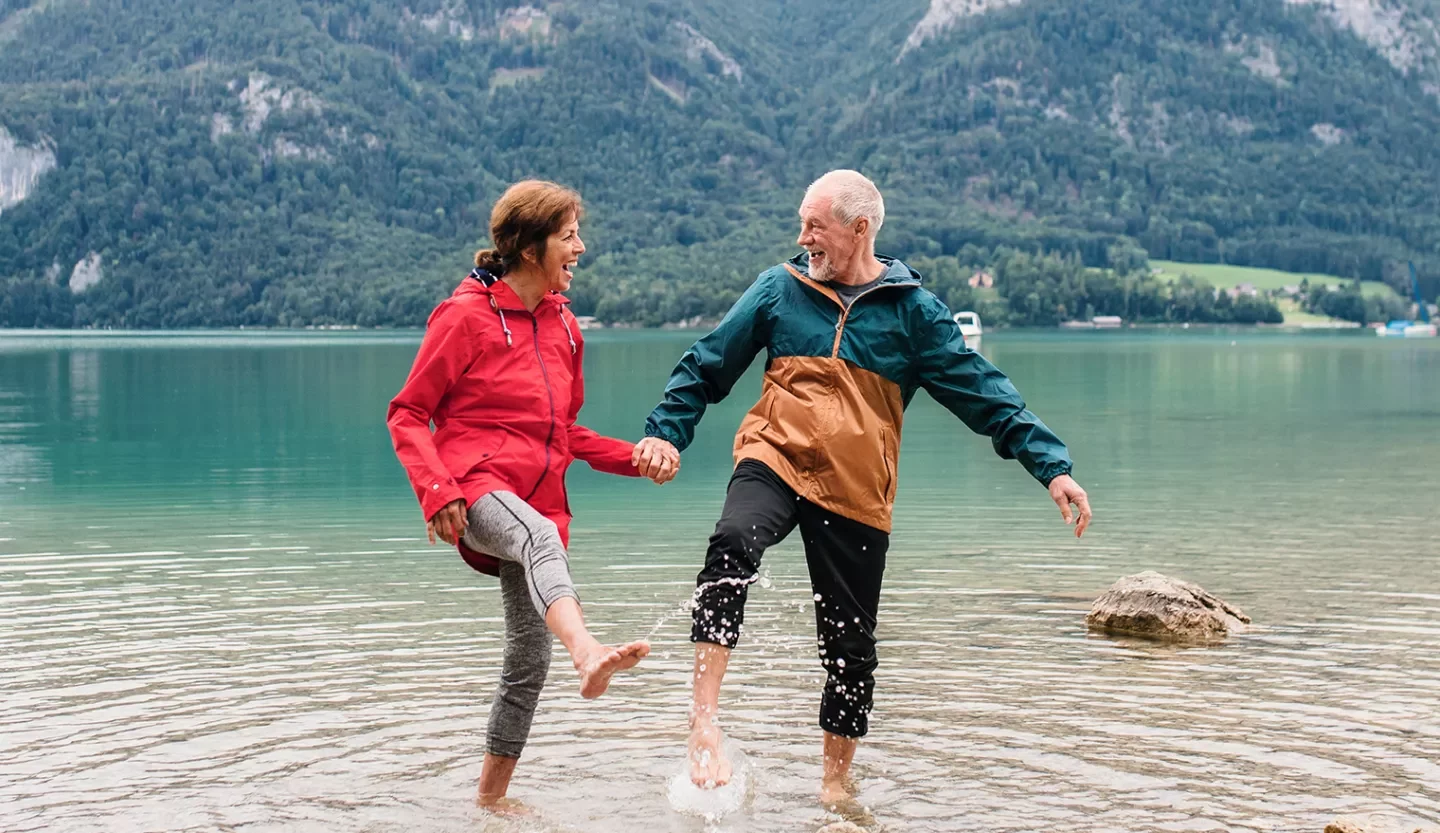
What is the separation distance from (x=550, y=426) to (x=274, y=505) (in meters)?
15.4

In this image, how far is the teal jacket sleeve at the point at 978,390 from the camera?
Answer: 22.1 feet

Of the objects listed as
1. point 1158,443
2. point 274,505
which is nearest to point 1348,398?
point 1158,443

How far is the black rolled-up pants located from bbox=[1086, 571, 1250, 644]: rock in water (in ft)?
14.5

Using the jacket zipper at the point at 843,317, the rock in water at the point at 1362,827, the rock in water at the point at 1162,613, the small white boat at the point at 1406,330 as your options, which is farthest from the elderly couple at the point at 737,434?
the small white boat at the point at 1406,330

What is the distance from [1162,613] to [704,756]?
5321 millimetres

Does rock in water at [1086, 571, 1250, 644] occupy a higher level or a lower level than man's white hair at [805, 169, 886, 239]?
lower

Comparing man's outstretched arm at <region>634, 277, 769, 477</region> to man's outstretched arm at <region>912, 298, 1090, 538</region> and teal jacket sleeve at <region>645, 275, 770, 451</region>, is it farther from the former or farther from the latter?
man's outstretched arm at <region>912, 298, 1090, 538</region>

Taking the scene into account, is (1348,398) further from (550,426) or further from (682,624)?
(550,426)

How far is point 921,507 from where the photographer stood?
20266mm

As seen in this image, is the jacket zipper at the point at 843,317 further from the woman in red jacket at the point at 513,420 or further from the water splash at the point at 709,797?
the water splash at the point at 709,797

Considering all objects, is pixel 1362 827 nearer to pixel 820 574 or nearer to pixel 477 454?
pixel 820 574

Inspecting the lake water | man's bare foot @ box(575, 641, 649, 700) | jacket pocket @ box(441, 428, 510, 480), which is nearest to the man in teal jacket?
jacket pocket @ box(441, 428, 510, 480)

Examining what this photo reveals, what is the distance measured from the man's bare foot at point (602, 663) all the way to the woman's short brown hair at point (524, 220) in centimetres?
169

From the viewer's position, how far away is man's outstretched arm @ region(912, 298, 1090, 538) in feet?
22.1
